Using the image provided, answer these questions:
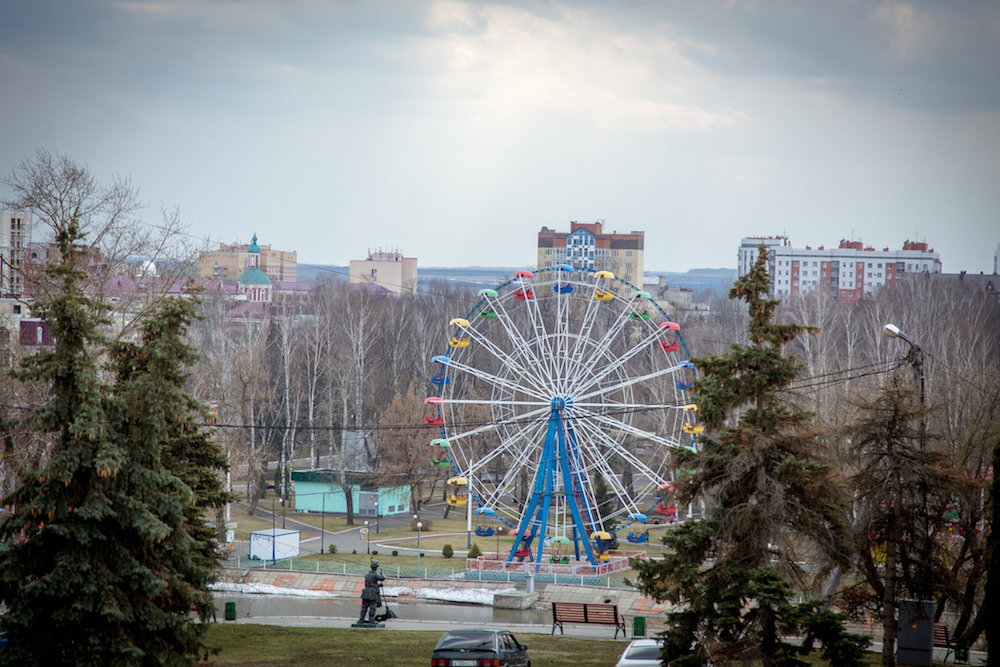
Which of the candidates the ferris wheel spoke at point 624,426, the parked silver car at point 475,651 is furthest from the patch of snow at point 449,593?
the parked silver car at point 475,651

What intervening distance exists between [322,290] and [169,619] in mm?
78979

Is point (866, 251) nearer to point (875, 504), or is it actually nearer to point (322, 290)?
point (322, 290)

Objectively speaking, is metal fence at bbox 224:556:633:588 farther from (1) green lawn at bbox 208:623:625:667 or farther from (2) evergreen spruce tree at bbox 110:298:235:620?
(2) evergreen spruce tree at bbox 110:298:235:620

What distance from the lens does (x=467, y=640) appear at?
52.5 ft

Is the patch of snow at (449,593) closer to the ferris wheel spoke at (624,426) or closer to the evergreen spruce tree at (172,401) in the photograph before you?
the ferris wheel spoke at (624,426)

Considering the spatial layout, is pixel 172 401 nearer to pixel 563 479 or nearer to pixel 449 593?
pixel 449 593

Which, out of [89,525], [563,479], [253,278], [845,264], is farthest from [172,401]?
[845,264]

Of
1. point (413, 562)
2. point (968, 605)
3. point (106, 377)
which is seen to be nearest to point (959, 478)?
point (968, 605)

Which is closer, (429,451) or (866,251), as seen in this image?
(429,451)

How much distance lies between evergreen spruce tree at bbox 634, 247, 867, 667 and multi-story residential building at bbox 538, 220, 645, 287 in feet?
438

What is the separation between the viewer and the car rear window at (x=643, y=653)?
55.8ft

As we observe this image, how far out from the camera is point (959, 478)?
17516 millimetres

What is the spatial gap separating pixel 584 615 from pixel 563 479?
12.3 m

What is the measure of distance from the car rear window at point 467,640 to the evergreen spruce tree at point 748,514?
108 inches
